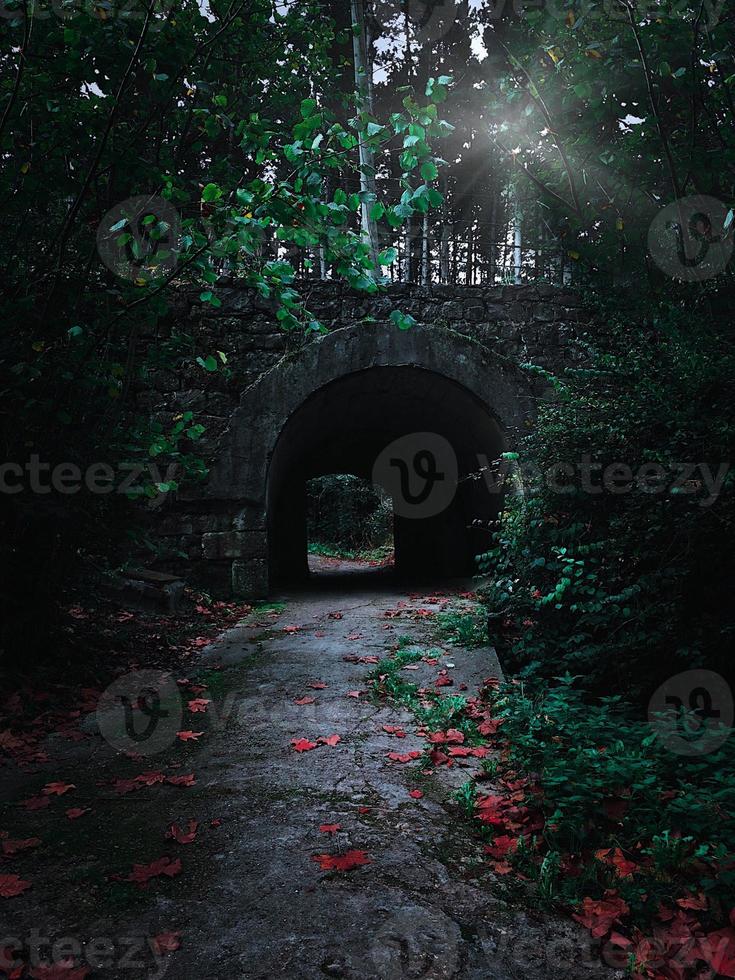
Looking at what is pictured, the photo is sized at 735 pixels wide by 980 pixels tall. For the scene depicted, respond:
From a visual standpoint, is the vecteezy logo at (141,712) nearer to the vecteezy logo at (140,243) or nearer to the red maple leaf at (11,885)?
the red maple leaf at (11,885)

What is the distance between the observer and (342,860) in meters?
2.19

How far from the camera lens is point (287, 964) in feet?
5.58

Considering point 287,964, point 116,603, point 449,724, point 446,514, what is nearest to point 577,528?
point 449,724

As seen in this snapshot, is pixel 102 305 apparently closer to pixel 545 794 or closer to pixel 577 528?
pixel 577 528

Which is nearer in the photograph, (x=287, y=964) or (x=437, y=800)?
(x=287, y=964)

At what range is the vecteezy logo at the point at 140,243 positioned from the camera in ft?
12.0

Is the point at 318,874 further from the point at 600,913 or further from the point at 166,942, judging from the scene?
the point at 600,913

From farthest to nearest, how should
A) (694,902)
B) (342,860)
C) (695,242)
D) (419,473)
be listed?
(419,473) → (695,242) → (342,860) → (694,902)

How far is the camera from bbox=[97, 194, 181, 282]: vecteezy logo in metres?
3.66

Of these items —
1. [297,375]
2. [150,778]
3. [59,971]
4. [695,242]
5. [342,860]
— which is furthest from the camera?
[297,375]

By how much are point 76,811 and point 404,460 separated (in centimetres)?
1073

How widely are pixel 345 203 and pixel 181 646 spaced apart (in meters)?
3.74

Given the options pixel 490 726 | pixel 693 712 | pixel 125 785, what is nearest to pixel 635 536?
pixel 693 712

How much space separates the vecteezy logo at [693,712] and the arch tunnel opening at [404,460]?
2892 millimetres
